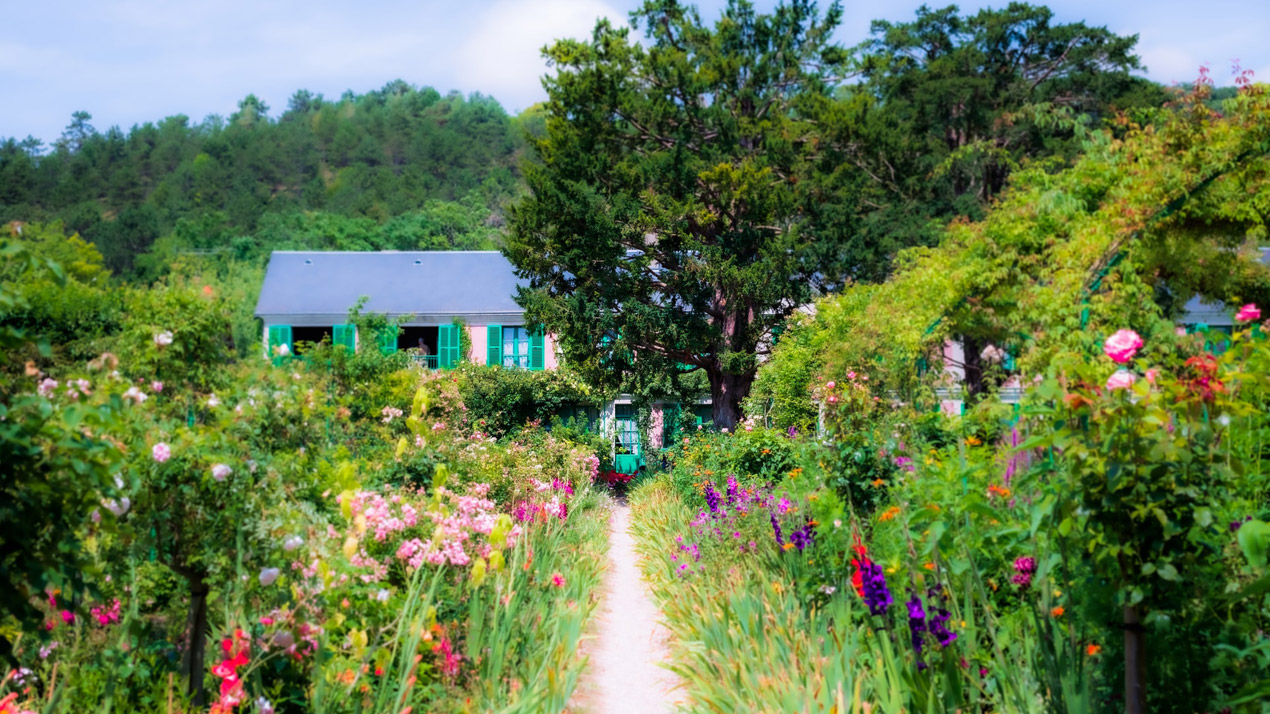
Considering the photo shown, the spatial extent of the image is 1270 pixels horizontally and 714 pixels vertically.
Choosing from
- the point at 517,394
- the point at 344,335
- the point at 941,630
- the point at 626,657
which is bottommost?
the point at 626,657

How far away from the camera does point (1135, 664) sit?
2.80 m

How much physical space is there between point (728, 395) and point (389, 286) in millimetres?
11323

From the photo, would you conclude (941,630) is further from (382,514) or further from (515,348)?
(515,348)

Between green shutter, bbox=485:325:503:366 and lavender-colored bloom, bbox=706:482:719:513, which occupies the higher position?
green shutter, bbox=485:325:503:366

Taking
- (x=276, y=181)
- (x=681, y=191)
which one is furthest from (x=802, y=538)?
(x=276, y=181)

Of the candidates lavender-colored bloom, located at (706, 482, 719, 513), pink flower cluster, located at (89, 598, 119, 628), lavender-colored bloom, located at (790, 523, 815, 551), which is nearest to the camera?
pink flower cluster, located at (89, 598, 119, 628)

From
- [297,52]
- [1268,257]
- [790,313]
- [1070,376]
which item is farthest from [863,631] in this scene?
[1268,257]

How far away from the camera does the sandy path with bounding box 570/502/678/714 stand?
4980mm

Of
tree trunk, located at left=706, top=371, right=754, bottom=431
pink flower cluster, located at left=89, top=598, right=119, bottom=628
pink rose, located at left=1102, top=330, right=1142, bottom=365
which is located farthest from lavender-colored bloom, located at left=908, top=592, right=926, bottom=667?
tree trunk, located at left=706, top=371, right=754, bottom=431

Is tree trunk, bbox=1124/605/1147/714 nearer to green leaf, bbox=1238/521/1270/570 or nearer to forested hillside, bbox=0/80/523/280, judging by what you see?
green leaf, bbox=1238/521/1270/570

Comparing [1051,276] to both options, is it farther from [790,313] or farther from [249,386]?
[249,386]

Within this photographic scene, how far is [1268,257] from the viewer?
2264 centimetres

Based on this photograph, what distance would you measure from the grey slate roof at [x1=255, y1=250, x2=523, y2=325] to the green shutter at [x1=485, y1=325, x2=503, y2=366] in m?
0.30

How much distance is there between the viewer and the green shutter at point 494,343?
23.1m
